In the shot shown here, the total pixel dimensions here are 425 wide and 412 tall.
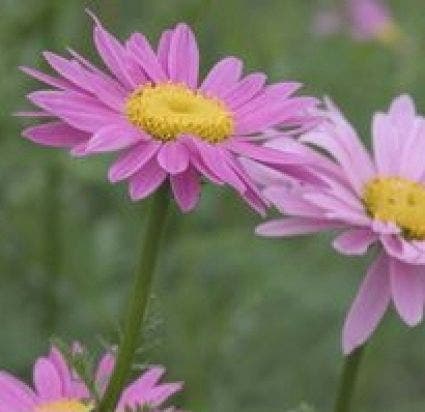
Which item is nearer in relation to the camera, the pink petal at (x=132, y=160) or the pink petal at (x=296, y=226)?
the pink petal at (x=132, y=160)

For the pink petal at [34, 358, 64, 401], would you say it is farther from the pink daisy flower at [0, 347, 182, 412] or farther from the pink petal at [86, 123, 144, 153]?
the pink petal at [86, 123, 144, 153]

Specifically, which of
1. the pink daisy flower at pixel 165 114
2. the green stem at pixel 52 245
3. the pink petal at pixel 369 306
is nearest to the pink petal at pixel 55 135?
the pink daisy flower at pixel 165 114

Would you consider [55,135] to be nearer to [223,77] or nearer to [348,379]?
[223,77]

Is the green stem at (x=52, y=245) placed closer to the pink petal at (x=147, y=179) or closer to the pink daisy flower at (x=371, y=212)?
the pink daisy flower at (x=371, y=212)

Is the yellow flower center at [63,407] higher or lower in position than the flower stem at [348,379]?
higher

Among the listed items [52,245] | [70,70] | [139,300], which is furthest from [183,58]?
[52,245]

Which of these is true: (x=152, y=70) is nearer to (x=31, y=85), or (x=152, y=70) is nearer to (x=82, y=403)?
(x=82, y=403)
